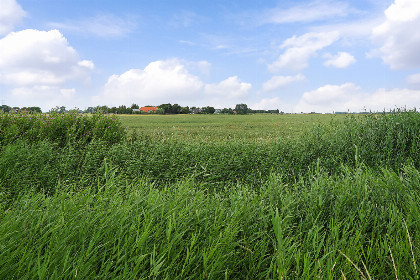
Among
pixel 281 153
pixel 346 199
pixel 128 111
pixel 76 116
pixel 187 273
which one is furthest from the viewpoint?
pixel 128 111

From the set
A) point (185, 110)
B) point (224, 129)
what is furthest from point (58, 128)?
point (185, 110)

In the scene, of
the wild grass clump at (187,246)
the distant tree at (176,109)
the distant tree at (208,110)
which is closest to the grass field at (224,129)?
the wild grass clump at (187,246)

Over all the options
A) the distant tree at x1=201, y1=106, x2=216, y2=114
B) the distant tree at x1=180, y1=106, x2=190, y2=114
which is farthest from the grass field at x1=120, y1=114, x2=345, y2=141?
the distant tree at x1=201, y1=106, x2=216, y2=114

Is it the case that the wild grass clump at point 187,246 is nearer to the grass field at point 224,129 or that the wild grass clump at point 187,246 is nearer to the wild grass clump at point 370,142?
the wild grass clump at point 370,142

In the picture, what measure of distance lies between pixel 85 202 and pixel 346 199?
2.88m

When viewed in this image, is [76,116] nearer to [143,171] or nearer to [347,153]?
[143,171]

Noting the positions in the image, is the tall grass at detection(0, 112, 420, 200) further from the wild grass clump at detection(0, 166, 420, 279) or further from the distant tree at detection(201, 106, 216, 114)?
the distant tree at detection(201, 106, 216, 114)

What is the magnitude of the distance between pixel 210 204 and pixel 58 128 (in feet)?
23.7

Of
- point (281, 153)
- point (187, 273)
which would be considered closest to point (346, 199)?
point (187, 273)

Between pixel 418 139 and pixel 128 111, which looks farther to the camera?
pixel 128 111

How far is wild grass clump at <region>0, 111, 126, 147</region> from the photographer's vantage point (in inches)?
324

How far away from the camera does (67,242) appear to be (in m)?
2.17

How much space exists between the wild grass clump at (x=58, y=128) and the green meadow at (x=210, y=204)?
4 centimetres

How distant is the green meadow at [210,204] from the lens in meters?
2.07
